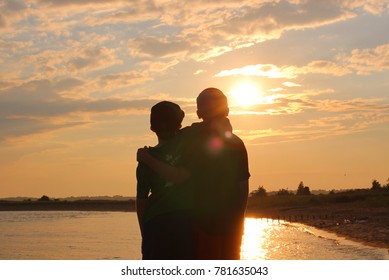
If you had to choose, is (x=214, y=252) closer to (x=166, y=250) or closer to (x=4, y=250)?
(x=166, y=250)

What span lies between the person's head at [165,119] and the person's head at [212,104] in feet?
1.16

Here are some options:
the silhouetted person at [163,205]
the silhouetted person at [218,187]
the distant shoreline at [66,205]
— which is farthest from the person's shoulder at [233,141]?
the distant shoreline at [66,205]

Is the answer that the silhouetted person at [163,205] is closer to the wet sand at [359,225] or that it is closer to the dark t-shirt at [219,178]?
the dark t-shirt at [219,178]

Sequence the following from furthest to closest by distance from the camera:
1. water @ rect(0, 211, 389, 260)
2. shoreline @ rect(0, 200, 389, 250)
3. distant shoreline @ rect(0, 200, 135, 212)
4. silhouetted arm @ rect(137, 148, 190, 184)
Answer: distant shoreline @ rect(0, 200, 135, 212), shoreline @ rect(0, 200, 389, 250), water @ rect(0, 211, 389, 260), silhouetted arm @ rect(137, 148, 190, 184)

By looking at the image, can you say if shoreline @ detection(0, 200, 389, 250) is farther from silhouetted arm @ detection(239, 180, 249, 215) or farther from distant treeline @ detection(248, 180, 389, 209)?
silhouetted arm @ detection(239, 180, 249, 215)

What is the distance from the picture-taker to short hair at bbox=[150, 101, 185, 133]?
3.79 m

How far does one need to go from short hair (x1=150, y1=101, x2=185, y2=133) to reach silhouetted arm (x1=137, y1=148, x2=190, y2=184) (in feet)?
0.62

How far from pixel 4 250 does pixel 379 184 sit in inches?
2241

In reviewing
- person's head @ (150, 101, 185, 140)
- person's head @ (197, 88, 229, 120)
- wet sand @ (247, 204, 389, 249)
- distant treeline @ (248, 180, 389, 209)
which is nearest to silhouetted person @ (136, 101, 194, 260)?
person's head @ (150, 101, 185, 140)

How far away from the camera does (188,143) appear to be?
12.8ft

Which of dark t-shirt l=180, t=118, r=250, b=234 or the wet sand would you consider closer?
dark t-shirt l=180, t=118, r=250, b=234

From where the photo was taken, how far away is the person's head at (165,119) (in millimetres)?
3793

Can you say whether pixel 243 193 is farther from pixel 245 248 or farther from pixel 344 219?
pixel 344 219
